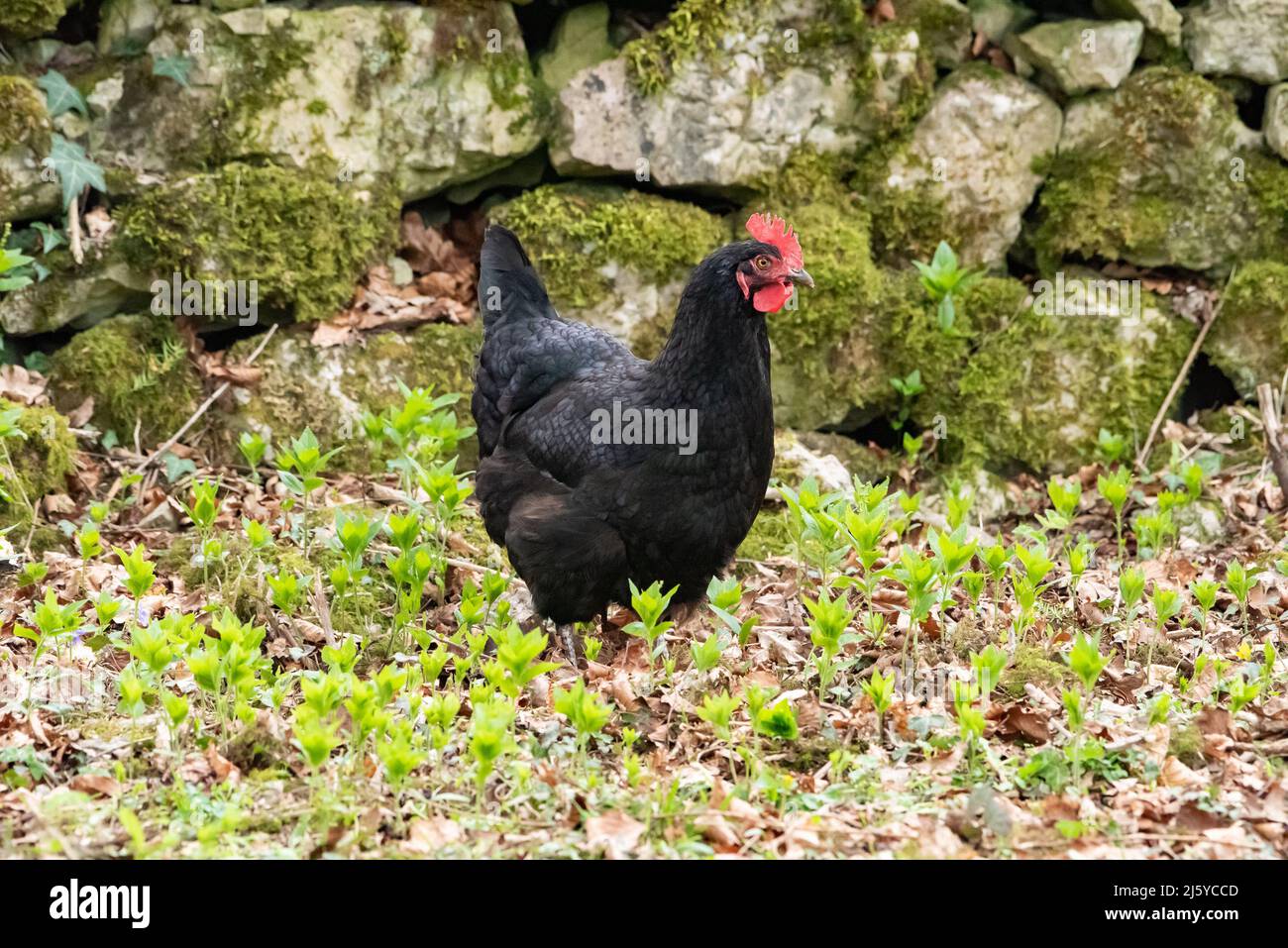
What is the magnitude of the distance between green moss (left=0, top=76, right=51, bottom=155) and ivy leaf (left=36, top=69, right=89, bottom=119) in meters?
0.08

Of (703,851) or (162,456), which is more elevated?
(162,456)

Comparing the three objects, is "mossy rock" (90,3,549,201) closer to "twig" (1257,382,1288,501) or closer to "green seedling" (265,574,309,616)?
"green seedling" (265,574,309,616)

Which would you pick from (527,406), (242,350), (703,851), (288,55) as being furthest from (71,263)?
(703,851)

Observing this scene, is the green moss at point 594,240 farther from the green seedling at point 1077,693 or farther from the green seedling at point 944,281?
the green seedling at point 1077,693

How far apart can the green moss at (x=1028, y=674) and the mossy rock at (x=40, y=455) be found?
420cm

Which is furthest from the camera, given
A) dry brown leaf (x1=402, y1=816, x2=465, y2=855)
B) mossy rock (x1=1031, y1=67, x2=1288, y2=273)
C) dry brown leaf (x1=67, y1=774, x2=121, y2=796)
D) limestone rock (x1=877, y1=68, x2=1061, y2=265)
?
limestone rock (x1=877, y1=68, x2=1061, y2=265)

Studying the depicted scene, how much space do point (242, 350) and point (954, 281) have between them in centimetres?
363

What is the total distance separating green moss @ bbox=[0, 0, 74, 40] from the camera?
6500 mm

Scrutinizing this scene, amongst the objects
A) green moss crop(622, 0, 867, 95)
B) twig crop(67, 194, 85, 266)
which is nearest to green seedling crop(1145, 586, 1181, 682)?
green moss crop(622, 0, 867, 95)

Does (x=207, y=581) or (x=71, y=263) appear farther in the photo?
(x=71, y=263)

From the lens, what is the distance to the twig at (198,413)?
6.59 meters

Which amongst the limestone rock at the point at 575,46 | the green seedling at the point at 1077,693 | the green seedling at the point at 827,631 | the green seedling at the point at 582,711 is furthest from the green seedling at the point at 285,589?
the limestone rock at the point at 575,46

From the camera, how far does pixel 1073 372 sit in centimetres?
743

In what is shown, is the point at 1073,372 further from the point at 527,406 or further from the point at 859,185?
the point at 527,406
